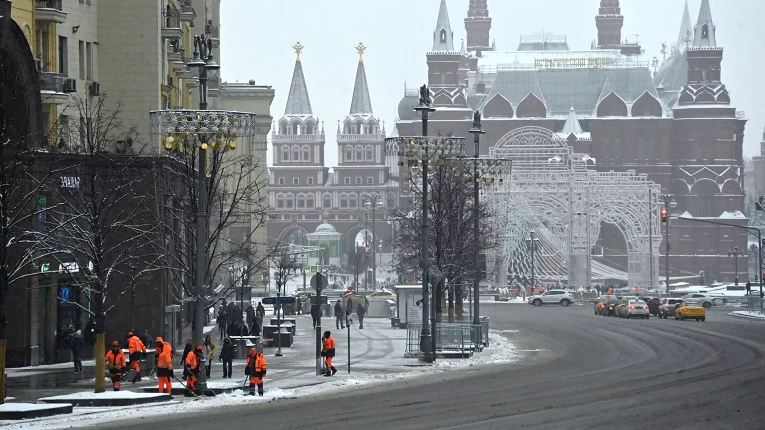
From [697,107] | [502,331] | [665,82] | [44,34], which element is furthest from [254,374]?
[665,82]

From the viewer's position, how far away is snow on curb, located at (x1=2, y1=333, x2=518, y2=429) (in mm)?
25462

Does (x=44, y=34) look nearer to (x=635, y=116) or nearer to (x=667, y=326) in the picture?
(x=667, y=326)

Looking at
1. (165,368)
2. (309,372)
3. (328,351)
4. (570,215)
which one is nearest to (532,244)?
(570,215)

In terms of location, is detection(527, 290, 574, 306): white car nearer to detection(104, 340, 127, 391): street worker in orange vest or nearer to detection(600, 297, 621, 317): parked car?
detection(600, 297, 621, 317): parked car

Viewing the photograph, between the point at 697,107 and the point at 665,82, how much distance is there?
2258 cm

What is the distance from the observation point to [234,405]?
2820cm

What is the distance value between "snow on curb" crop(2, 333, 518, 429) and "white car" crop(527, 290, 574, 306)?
172 feet

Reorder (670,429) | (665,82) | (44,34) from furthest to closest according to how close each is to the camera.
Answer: (665,82) → (44,34) → (670,429)

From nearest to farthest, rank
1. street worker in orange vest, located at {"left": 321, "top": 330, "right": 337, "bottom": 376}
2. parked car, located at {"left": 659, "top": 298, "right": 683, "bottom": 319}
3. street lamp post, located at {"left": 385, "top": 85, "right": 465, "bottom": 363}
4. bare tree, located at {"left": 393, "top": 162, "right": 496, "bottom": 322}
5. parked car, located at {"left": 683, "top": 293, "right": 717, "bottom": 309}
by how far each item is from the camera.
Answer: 1. street worker in orange vest, located at {"left": 321, "top": 330, "right": 337, "bottom": 376}
2. street lamp post, located at {"left": 385, "top": 85, "right": 465, "bottom": 363}
3. bare tree, located at {"left": 393, "top": 162, "right": 496, "bottom": 322}
4. parked car, located at {"left": 659, "top": 298, "right": 683, "bottom": 319}
5. parked car, located at {"left": 683, "top": 293, "right": 717, "bottom": 309}

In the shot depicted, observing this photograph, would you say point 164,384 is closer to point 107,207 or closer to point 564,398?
point 564,398

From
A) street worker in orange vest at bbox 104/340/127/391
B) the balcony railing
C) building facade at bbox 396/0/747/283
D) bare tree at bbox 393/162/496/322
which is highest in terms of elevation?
building facade at bbox 396/0/747/283

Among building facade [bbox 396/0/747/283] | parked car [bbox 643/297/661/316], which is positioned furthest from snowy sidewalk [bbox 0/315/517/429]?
building facade [bbox 396/0/747/283]

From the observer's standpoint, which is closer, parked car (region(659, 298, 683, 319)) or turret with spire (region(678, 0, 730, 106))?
parked car (region(659, 298, 683, 319))

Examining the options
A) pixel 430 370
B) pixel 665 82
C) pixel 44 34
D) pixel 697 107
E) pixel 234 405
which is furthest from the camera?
pixel 665 82
